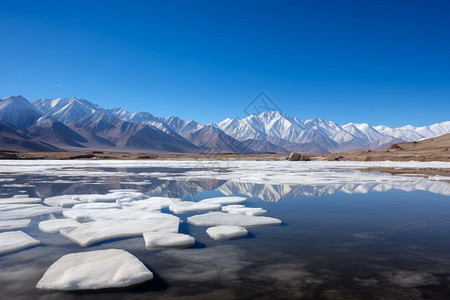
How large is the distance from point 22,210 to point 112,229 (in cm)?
301

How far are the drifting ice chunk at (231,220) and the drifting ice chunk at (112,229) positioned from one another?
1.52ft

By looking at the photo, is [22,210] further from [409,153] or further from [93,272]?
[409,153]

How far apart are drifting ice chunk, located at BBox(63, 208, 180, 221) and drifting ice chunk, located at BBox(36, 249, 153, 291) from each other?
7.62 ft

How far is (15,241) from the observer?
4.47 m

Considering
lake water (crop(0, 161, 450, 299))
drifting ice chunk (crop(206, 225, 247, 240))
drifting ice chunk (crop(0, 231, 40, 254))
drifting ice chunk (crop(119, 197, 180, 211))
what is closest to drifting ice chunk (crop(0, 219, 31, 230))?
lake water (crop(0, 161, 450, 299))

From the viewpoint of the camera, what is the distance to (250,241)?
4.63m

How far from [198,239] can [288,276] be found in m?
1.81

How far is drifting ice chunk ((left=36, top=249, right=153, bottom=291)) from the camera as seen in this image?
9.82 feet

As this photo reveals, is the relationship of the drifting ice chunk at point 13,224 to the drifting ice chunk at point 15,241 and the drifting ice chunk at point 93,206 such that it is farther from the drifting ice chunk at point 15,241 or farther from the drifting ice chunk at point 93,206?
the drifting ice chunk at point 93,206

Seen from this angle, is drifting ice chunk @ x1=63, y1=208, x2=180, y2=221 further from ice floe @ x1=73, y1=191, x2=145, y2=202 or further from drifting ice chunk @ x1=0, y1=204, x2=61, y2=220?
ice floe @ x1=73, y1=191, x2=145, y2=202

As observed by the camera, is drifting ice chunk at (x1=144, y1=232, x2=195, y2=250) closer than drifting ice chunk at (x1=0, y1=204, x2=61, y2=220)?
Yes

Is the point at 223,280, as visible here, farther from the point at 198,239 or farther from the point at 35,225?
the point at 35,225

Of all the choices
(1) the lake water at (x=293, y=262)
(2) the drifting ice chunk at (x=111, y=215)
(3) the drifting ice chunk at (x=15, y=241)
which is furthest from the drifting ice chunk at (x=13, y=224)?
(2) the drifting ice chunk at (x=111, y=215)

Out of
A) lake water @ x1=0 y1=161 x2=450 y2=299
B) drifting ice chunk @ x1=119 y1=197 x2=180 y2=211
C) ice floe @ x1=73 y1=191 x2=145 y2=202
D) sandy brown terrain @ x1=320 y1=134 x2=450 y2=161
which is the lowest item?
lake water @ x1=0 y1=161 x2=450 y2=299
